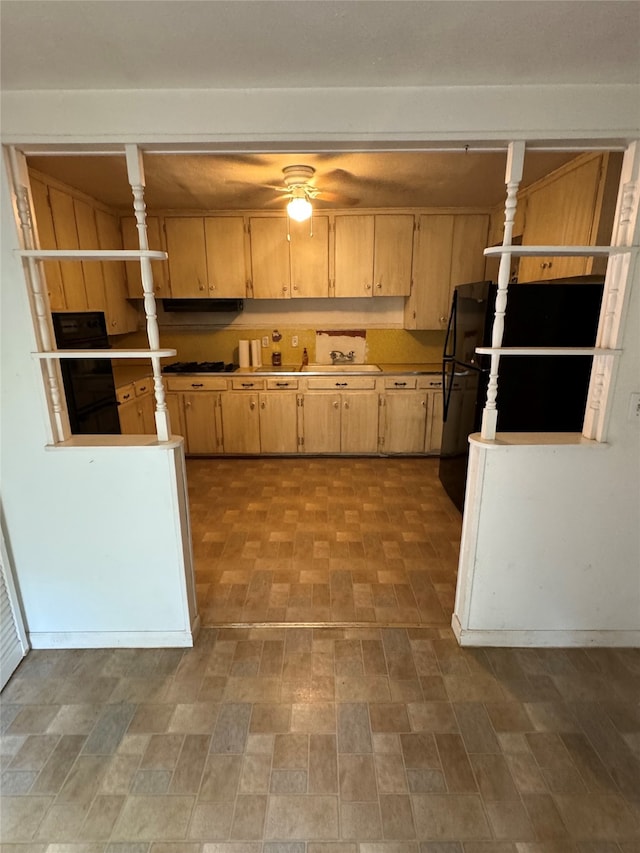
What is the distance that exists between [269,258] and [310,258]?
0.41 meters

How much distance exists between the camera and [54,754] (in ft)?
5.19

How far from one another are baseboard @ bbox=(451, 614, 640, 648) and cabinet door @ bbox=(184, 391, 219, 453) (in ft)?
10.3

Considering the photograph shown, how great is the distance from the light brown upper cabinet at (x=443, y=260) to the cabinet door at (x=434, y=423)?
771mm

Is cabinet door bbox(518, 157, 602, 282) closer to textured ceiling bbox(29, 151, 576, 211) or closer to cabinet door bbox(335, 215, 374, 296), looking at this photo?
textured ceiling bbox(29, 151, 576, 211)

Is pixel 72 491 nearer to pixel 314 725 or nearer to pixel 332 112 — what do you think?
pixel 314 725

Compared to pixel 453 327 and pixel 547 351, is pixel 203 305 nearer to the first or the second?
pixel 453 327

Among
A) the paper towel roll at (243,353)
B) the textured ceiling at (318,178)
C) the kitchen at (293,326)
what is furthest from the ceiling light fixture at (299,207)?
the paper towel roll at (243,353)

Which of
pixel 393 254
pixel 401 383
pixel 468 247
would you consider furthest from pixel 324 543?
pixel 468 247

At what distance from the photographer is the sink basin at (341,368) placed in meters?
4.41

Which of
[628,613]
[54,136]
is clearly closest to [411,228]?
[54,136]

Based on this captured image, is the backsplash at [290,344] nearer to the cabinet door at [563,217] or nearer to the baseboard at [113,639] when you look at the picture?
the cabinet door at [563,217]

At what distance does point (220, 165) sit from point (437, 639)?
3.09 meters

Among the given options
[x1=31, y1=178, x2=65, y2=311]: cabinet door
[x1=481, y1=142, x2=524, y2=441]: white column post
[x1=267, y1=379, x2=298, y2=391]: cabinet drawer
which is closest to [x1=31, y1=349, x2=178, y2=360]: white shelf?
[x1=481, y1=142, x2=524, y2=441]: white column post

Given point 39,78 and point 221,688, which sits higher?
point 39,78
